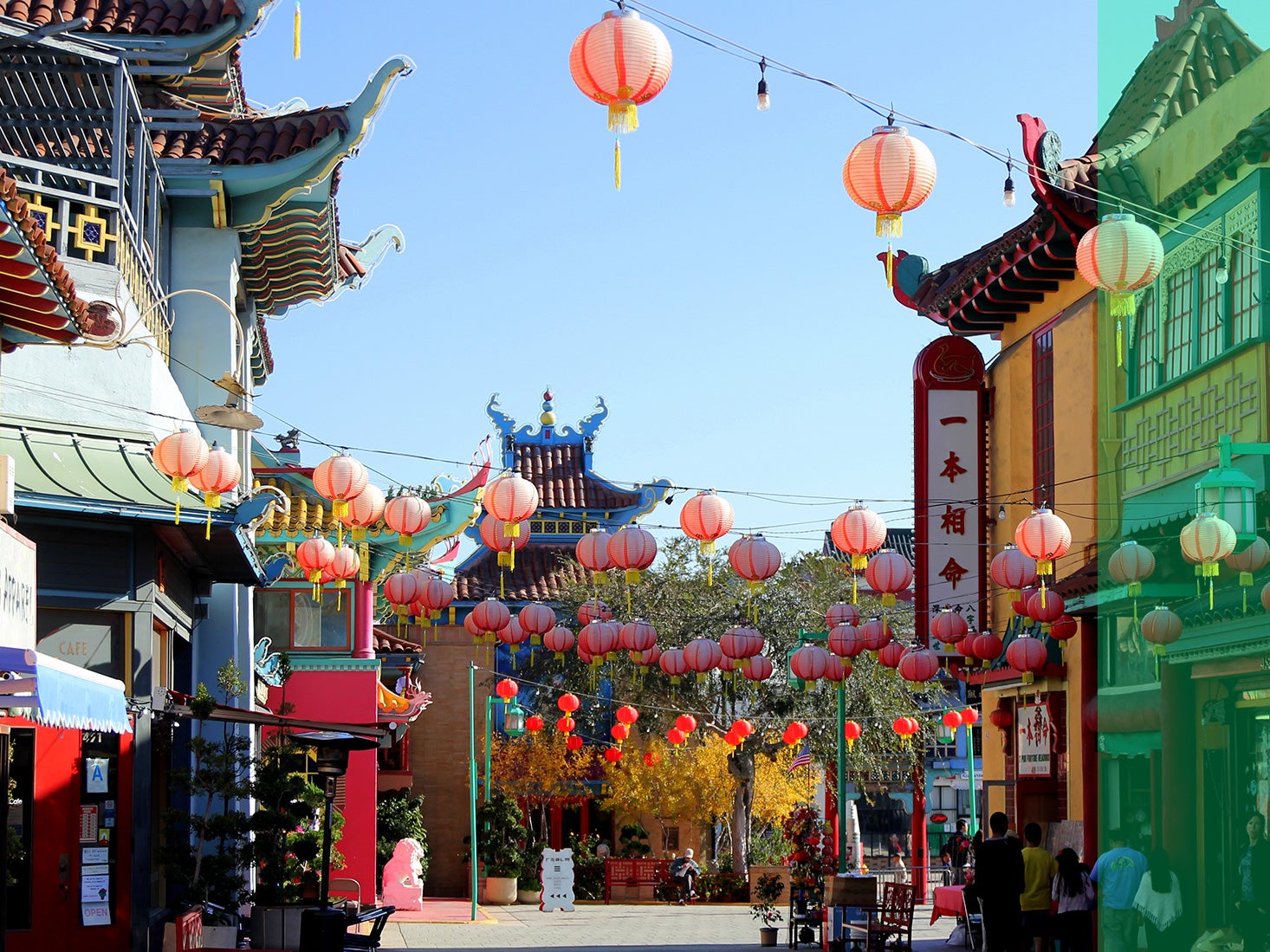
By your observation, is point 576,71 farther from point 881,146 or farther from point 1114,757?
point 1114,757

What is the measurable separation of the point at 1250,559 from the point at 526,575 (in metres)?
32.8

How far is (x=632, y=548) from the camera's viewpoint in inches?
766

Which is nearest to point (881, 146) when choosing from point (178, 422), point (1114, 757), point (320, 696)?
point (178, 422)

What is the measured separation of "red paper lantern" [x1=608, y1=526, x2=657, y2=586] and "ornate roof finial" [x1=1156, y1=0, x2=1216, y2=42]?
29.8 ft

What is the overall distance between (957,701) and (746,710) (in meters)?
18.1

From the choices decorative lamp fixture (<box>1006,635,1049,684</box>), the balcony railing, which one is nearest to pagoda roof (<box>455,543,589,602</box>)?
decorative lamp fixture (<box>1006,635,1049,684</box>)

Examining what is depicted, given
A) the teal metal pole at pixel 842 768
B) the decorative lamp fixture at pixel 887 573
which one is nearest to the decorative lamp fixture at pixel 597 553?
the decorative lamp fixture at pixel 887 573

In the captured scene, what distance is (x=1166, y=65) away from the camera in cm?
2030

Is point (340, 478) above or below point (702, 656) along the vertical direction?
above

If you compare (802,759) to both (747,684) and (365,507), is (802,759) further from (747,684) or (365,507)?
(365,507)

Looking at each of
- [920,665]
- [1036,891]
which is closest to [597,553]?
[920,665]

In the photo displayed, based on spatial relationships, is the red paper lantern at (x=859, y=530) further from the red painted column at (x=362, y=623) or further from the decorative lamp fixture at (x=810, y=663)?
the red painted column at (x=362, y=623)

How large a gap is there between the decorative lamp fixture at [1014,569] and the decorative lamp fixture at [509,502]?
524cm

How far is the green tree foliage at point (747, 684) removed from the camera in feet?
134
